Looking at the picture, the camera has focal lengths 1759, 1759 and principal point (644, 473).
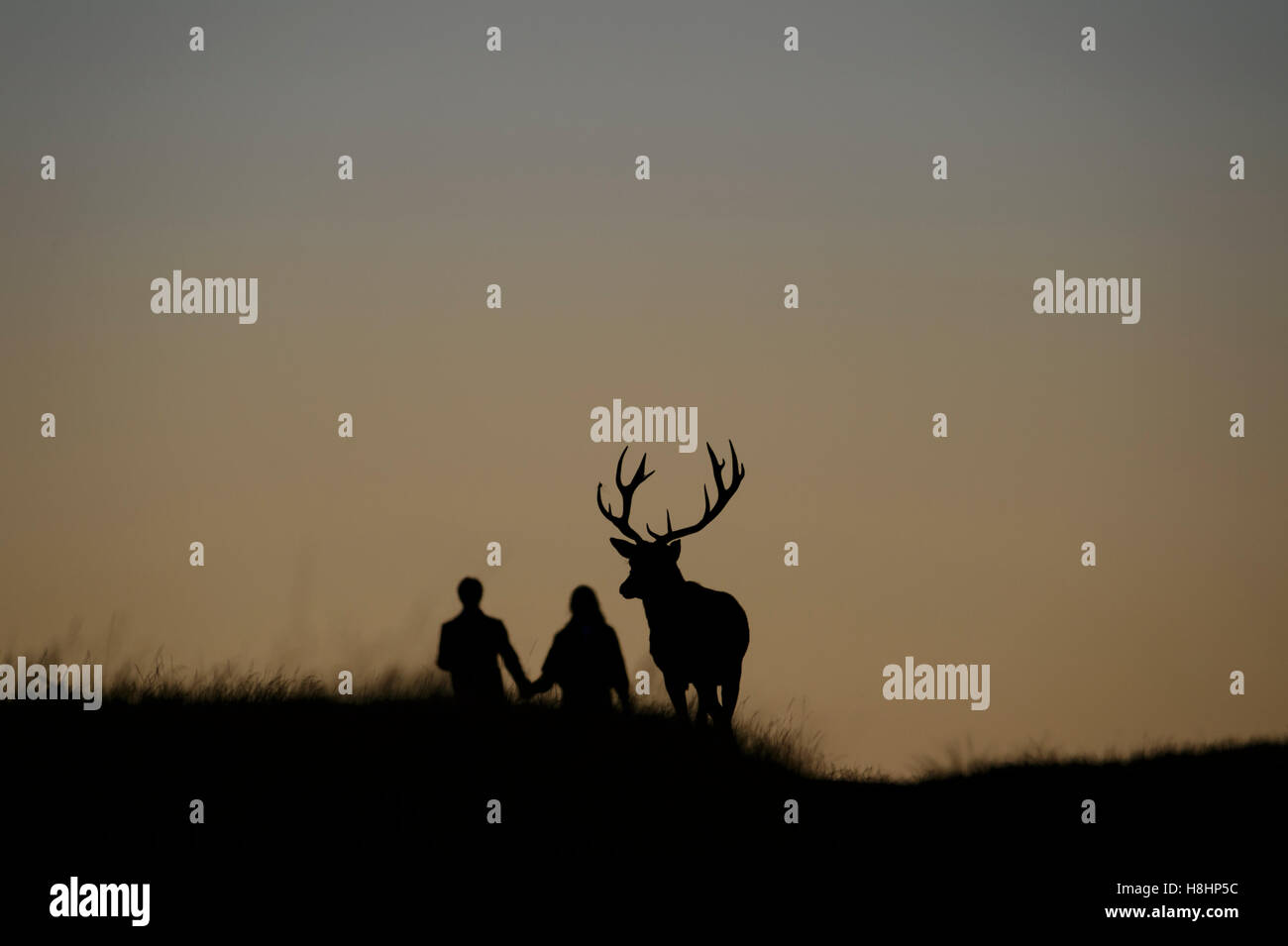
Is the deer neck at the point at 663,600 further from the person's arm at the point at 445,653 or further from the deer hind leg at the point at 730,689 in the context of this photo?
the person's arm at the point at 445,653

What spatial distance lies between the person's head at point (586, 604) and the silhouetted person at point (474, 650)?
62 cm

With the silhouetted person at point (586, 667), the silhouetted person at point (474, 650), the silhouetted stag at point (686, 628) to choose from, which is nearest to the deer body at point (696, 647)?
the silhouetted stag at point (686, 628)

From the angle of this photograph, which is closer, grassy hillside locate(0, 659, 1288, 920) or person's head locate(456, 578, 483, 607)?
grassy hillside locate(0, 659, 1288, 920)

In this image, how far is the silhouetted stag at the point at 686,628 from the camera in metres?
14.8

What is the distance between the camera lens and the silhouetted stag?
14.8 meters

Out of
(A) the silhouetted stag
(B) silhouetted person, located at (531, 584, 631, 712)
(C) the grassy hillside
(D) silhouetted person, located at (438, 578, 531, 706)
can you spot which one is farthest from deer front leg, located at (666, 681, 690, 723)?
(D) silhouetted person, located at (438, 578, 531, 706)

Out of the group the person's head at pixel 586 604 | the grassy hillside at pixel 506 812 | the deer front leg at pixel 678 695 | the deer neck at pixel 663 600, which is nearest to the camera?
the grassy hillside at pixel 506 812

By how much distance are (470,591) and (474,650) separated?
457 millimetres

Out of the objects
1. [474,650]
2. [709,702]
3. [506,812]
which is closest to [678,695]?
[709,702]

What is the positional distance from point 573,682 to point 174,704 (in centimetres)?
307

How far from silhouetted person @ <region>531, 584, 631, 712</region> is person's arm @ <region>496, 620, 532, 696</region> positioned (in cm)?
9

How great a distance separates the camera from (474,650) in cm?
1311

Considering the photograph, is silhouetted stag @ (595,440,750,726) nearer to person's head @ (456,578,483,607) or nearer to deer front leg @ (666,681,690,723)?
deer front leg @ (666,681,690,723)
